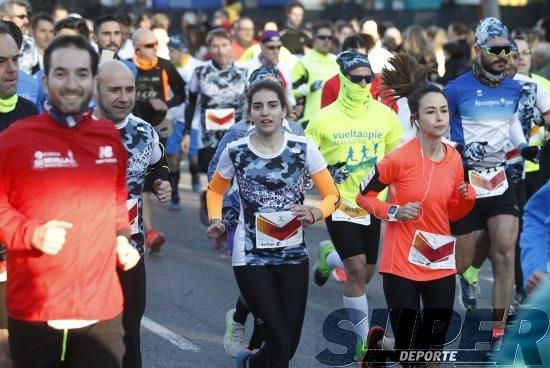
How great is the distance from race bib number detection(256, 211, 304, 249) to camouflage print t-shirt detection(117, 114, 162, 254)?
65 cm

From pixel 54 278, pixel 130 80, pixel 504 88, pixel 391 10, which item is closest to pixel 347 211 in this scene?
pixel 504 88

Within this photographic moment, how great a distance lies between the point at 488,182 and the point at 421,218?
1785 mm

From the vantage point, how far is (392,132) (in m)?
8.95

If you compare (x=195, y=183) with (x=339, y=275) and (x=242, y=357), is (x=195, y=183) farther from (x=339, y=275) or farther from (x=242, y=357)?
(x=242, y=357)

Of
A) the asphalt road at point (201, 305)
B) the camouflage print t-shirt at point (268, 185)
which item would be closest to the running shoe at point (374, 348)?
the asphalt road at point (201, 305)

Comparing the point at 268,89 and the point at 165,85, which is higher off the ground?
the point at 268,89

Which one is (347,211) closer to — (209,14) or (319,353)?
(319,353)

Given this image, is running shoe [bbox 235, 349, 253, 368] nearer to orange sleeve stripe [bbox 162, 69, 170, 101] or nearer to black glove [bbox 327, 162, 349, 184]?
black glove [bbox 327, 162, 349, 184]

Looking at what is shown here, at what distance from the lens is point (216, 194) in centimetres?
736

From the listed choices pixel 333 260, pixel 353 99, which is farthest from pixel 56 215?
pixel 333 260

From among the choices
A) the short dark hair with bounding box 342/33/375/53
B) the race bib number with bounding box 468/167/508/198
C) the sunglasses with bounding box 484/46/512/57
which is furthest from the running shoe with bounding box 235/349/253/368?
the short dark hair with bounding box 342/33/375/53

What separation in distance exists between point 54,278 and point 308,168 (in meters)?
2.26

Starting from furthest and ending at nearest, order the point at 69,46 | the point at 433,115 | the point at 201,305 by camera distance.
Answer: the point at 201,305 < the point at 433,115 < the point at 69,46

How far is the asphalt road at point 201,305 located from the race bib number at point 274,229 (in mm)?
1577
